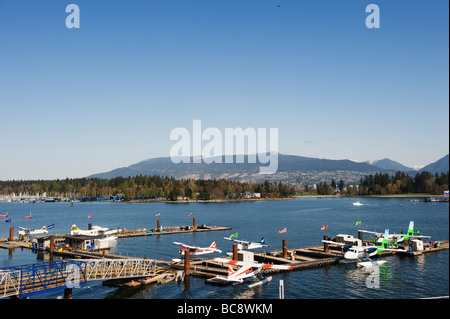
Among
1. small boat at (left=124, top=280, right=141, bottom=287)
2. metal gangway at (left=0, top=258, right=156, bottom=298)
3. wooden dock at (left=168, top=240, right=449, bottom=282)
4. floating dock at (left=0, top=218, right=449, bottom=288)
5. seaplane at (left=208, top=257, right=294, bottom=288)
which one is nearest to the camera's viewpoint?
metal gangway at (left=0, top=258, right=156, bottom=298)

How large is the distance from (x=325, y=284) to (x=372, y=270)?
32.8 ft

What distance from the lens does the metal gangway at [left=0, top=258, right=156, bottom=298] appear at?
29142 millimetres

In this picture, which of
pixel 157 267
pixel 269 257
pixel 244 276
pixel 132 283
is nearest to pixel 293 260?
pixel 269 257

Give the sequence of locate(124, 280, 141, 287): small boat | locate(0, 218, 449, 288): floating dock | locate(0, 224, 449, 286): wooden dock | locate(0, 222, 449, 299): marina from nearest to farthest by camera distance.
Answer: locate(0, 222, 449, 299): marina, locate(124, 280, 141, 287): small boat, locate(0, 218, 449, 288): floating dock, locate(0, 224, 449, 286): wooden dock

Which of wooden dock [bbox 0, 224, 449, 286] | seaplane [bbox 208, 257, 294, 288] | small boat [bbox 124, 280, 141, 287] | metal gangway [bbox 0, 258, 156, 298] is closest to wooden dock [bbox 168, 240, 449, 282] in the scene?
wooden dock [bbox 0, 224, 449, 286]

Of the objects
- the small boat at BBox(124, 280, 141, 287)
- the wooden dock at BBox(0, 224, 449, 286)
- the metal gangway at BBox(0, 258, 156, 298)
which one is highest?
the metal gangway at BBox(0, 258, 156, 298)

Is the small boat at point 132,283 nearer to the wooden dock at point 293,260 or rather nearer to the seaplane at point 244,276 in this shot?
the wooden dock at point 293,260

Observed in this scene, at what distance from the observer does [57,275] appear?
105 ft

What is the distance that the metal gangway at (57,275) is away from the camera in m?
29.1

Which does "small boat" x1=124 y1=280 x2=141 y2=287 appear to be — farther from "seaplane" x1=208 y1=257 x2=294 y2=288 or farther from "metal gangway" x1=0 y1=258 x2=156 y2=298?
"seaplane" x1=208 y1=257 x2=294 y2=288

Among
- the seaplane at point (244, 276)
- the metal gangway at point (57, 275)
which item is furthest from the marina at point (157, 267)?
the seaplane at point (244, 276)

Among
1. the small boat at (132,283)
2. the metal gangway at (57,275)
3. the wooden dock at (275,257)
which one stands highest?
the metal gangway at (57,275)
